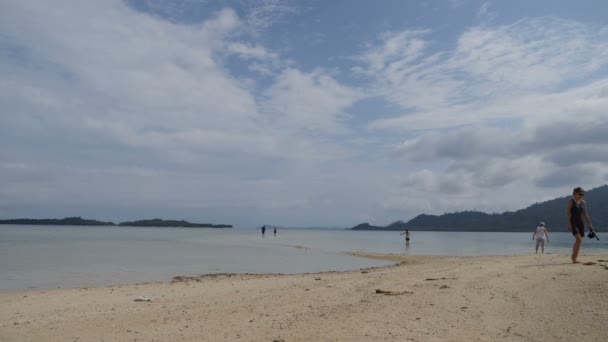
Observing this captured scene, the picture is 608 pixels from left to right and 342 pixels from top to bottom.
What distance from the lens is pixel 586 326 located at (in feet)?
22.6

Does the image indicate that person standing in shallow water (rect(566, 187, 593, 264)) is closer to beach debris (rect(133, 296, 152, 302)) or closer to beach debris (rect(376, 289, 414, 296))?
Answer: beach debris (rect(376, 289, 414, 296))

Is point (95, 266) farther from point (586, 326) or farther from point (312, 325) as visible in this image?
point (586, 326)

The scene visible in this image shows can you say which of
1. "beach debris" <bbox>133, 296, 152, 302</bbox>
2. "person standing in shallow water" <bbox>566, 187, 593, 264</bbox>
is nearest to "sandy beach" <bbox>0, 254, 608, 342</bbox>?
"beach debris" <bbox>133, 296, 152, 302</bbox>

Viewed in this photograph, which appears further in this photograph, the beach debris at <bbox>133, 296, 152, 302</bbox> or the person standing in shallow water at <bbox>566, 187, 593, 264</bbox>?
the person standing in shallow water at <bbox>566, 187, 593, 264</bbox>

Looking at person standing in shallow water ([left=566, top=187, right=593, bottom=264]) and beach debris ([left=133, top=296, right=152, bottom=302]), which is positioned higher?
person standing in shallow water ([left=566, top=187, right=593, bottom=264])

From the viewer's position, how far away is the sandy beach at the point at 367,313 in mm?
6922

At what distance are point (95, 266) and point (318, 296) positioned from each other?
18240mm

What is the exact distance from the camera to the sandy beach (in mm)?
6922

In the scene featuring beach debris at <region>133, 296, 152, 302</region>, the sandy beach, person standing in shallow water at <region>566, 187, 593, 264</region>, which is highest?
person standing in shallow water at <region>566, 187, 593, 264</region>

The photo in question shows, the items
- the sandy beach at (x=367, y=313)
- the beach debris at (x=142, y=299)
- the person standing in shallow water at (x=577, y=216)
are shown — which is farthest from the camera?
the person standing in shallow water at (x=577, y=216)

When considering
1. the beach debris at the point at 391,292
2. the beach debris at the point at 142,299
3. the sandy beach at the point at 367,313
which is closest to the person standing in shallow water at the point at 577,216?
the sandy beach at the point at 367,313

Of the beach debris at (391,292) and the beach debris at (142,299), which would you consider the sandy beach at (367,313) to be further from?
the beach debris at (142,299)

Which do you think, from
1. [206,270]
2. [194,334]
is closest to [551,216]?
[206,270]

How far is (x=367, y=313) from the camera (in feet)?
26.6
